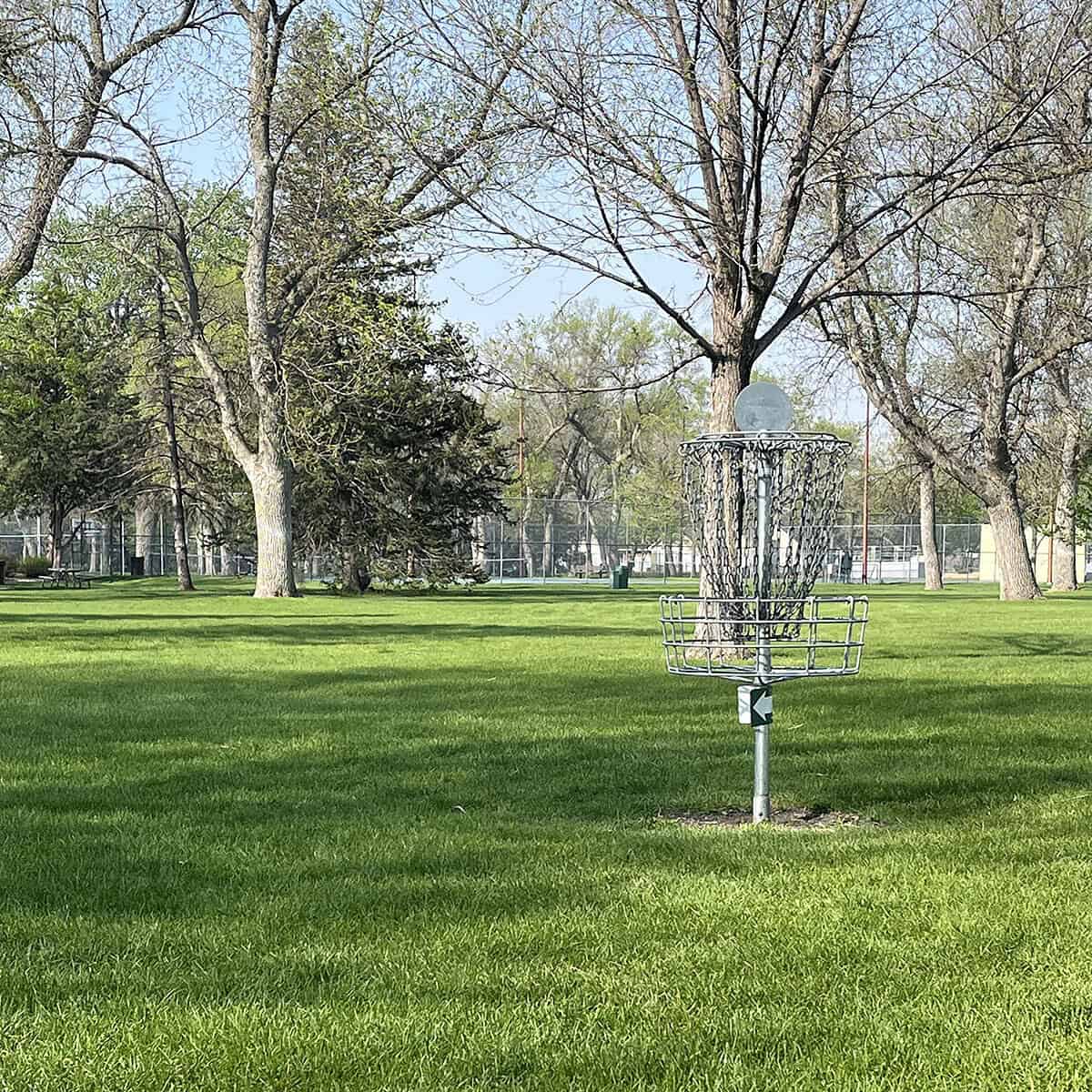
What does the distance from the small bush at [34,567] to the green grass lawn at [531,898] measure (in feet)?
142

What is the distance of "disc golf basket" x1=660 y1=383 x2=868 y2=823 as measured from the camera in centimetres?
682

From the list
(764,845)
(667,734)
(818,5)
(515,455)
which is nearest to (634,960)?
(764,845)

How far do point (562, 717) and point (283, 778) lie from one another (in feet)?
10.9

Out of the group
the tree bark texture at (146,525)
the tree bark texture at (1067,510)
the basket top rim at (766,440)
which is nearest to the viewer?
the basket top rim at (766,440)

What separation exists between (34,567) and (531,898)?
5171 centimetres

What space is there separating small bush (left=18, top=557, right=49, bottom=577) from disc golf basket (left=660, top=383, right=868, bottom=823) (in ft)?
157

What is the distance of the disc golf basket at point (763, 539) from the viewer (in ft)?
22.4

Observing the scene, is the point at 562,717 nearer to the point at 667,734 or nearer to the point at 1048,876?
the point at 667,734

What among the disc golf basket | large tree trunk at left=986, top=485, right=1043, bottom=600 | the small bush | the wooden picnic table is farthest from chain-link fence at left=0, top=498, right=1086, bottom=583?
the disc golf basket

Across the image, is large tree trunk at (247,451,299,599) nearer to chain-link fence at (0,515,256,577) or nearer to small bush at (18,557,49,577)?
small bush at (18,557,49,577)

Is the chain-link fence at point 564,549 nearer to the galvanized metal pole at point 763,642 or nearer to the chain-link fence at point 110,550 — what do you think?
the chain-link fence at point 110,550

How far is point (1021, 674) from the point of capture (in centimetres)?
1534

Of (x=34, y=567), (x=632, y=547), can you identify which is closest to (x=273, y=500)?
(x=34, y=567)

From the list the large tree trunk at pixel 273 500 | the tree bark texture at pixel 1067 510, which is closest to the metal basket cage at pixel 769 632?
the large tree trunk at pixel 273 500
